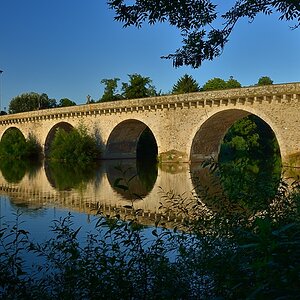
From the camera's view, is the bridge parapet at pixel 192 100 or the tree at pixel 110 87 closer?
the bridge parapet at pixel 192 100

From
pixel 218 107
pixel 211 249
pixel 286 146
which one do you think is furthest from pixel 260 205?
pixel 218 107

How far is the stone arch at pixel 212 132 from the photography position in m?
25.1

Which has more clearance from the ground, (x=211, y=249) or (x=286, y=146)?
(x=286, y=146)

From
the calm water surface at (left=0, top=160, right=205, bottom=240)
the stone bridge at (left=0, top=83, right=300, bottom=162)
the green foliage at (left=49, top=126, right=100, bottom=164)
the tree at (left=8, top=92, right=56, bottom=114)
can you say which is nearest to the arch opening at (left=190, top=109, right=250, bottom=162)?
the stone bridge at (left=0, top=83, right=300, bottom=162)

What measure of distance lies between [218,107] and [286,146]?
4327 mm

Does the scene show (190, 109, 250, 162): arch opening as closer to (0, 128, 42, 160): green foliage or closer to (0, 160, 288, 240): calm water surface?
(0, 160, 288, 240): calm water surface

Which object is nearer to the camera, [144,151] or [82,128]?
[82,128]

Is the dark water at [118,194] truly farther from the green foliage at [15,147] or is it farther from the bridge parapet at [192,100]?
the green foliage at [15,147]

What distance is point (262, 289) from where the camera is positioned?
200cm

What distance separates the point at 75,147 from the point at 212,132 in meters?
9.41

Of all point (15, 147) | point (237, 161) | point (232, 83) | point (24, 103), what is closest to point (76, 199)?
point (237, 161)

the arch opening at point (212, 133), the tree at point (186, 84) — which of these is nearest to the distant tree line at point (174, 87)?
the tree at point (186, 84)

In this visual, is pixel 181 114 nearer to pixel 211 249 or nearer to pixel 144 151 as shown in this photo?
pixel 144 151

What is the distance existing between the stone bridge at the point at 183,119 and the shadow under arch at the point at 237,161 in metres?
0.10
